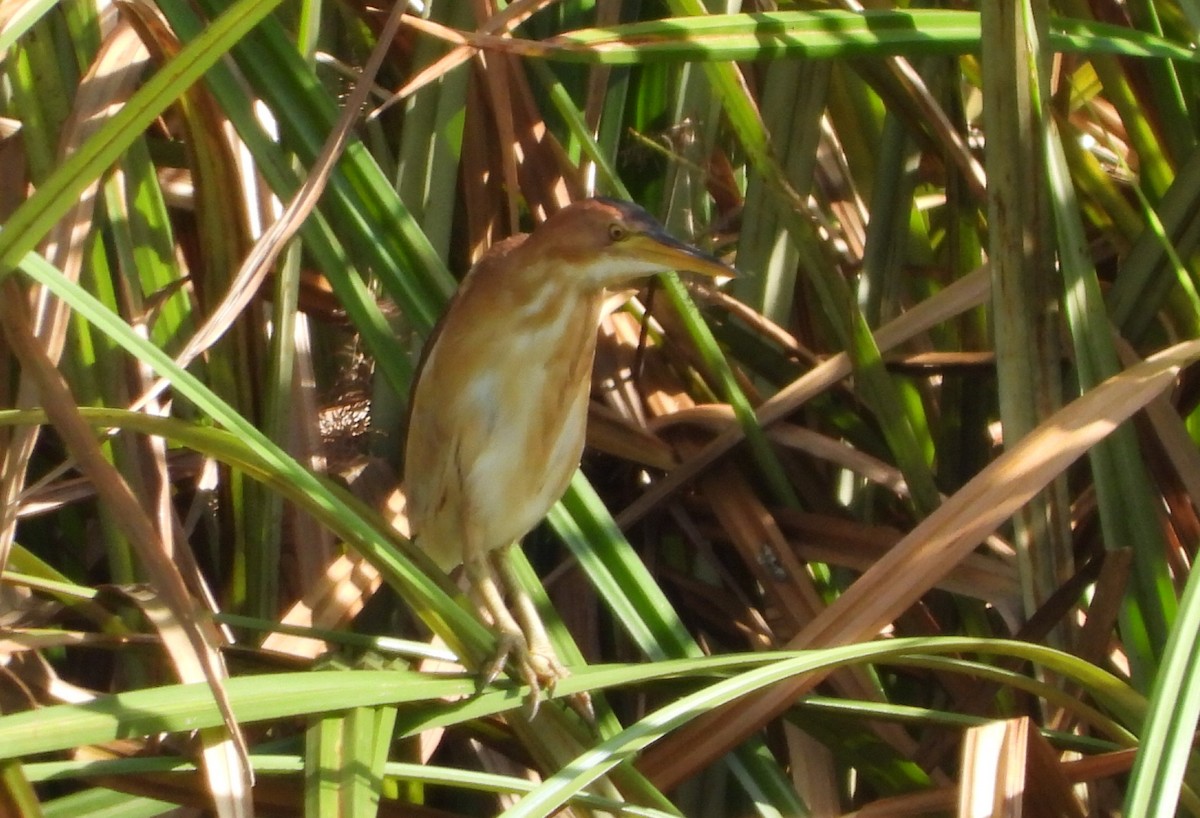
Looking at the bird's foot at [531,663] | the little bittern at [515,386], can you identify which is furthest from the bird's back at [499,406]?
the bird's foot at [531,663]

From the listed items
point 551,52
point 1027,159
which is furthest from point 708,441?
point 551,52

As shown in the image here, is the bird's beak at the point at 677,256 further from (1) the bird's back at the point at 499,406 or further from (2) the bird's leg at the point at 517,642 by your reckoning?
(2) the bird's leg at the point at 517,642

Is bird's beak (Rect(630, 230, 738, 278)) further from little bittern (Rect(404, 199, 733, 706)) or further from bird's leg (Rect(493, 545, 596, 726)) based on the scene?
bird's leg (Rect(493, 545, 596, 726))

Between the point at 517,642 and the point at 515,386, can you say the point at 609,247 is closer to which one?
the point at 515,386

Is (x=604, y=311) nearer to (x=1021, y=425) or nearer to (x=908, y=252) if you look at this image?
(x=908, y=252)

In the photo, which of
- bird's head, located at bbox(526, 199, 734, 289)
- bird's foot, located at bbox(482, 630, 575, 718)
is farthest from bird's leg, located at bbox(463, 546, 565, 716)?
bird's head, located at bbox(526, 199, 734, 289)

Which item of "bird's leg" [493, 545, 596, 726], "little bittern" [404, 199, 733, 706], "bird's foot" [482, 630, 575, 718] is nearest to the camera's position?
"bird's foot" [482, 630, 575, 718]

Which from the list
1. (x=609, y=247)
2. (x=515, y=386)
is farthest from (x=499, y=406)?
(x=609, y=247)
